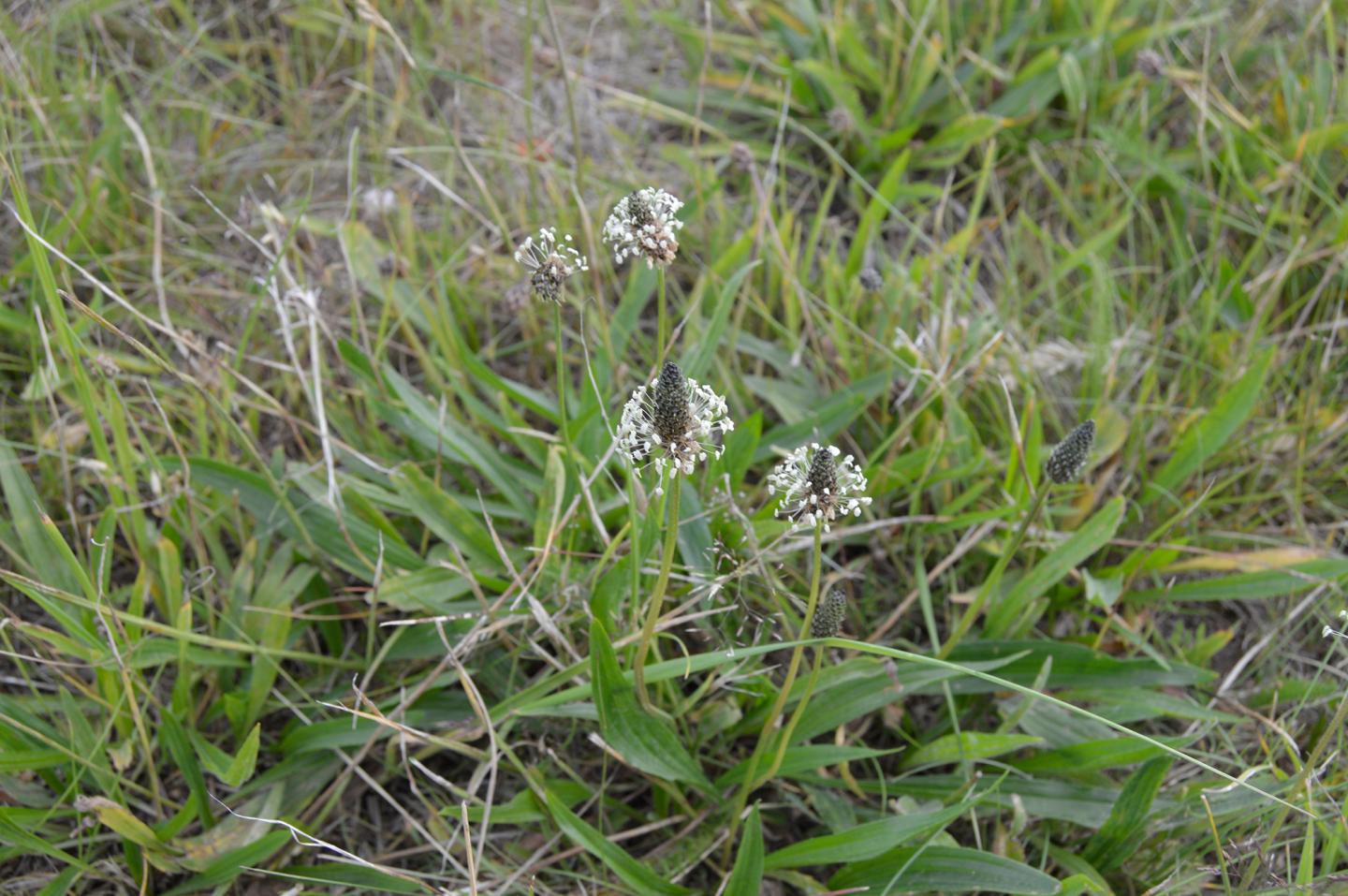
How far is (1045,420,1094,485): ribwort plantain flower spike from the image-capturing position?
1.75 m

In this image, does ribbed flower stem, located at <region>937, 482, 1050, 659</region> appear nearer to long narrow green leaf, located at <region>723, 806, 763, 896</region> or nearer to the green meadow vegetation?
the green meadow vegetation

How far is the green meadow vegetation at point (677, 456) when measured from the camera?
2033mm

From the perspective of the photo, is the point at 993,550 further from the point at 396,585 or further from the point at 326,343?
the point at 326,343

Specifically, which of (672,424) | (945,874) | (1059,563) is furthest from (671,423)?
(1059,563)

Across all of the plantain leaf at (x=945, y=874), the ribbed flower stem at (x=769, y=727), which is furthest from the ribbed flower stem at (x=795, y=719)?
the plantain leaf at (x=945, y=874)

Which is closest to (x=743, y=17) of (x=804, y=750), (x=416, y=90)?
(x=416, y=90)

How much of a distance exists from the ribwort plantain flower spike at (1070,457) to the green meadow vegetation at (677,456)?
0.10 ft

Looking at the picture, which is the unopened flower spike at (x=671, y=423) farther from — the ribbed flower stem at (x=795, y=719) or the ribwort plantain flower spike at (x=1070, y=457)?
the ribwort plantain flower spike at (x=1070, y=457)

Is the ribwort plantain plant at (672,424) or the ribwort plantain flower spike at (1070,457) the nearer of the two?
the ribwort plantain plant at (672,424)

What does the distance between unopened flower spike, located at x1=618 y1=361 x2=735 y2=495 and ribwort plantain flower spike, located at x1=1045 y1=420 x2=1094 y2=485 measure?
641 millimetres

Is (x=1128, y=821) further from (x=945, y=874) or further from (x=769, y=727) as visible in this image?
(x=769, y=727)

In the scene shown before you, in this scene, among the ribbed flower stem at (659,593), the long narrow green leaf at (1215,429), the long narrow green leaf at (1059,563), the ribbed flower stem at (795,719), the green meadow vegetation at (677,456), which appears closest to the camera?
the ribbed flower stem at (659,593)

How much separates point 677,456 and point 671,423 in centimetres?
6

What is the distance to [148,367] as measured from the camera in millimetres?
2570
